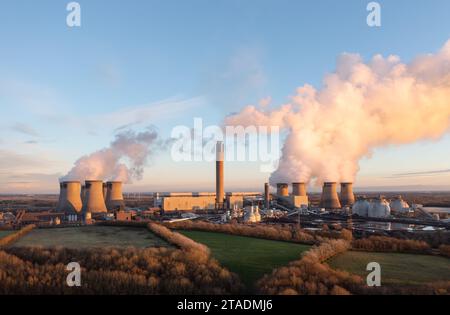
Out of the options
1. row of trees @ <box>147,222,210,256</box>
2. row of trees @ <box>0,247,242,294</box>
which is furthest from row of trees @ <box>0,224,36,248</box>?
row of trees @ <box>147,222,210,256</box>

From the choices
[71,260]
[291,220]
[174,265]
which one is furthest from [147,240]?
[291,220]

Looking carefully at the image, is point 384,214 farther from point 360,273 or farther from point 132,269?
point 132,269

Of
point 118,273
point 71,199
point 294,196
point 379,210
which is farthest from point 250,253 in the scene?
point 294,196

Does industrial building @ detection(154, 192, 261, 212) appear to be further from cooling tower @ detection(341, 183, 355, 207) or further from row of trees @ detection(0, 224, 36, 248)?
row of trees @ detection(0, 224, 36, 248)

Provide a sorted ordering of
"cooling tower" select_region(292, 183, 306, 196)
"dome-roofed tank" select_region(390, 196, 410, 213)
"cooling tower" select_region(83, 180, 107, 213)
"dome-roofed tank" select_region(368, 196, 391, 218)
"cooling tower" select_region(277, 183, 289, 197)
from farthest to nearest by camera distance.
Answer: "cooling tower" select_region(277, 183, 289, 197)
"cooling tower" select_region(292, 183, 306, 196)
"dome-roofed tank" select_region(390, 196, 410, 213)
"dome-roofed tank" select_region(368, 196, 391, 218)
"cooling tower" select_region(83, 180, 107, 213)

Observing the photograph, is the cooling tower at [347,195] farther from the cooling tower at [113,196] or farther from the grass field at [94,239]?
the grass field at [94,239]

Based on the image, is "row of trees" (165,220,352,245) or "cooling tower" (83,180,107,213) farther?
"cooling tower" (83,180,107,213)
